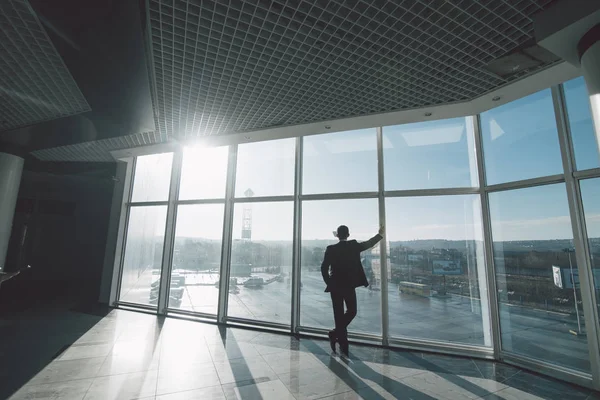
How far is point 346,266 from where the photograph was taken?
3.80 meters

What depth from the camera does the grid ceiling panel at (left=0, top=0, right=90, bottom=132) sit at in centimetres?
224

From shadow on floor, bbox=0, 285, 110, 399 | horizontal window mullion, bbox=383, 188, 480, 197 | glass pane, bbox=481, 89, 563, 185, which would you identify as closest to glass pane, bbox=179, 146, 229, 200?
shadow on floor, bbox=0, 285, 110, 399

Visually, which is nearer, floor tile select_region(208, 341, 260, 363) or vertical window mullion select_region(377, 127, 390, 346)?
floor tile select_region(208, 341, 260, 363)

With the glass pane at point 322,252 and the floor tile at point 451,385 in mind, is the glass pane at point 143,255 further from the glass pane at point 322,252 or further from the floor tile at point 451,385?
the floor tile at point 451,385

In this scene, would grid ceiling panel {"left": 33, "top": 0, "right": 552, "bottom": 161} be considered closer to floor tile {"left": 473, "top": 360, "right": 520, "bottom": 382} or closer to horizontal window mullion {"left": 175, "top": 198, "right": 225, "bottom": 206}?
horizontal window mullion {"left": 175, "top": 198, "right": 225, "bottom": 206}

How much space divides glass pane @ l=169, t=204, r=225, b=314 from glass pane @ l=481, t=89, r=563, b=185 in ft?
16.1

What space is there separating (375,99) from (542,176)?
245 cm

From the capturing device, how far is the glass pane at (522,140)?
11.6 ft

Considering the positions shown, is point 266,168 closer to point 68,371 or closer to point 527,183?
point 68,371

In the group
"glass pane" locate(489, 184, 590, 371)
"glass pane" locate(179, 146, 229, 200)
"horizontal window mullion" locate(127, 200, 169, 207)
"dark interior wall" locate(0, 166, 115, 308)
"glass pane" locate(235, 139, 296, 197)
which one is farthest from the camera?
"dark interior wall" locate(0, 166, 115, 308)

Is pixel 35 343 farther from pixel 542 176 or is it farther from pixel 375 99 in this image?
pixel 542 176

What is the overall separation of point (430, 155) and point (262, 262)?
143 inches

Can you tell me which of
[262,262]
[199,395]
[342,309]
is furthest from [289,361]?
[262,262]

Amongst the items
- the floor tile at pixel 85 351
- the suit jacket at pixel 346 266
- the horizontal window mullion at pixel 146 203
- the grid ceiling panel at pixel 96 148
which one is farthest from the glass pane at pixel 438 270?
the horizontal window mullion at pixel 146 203
